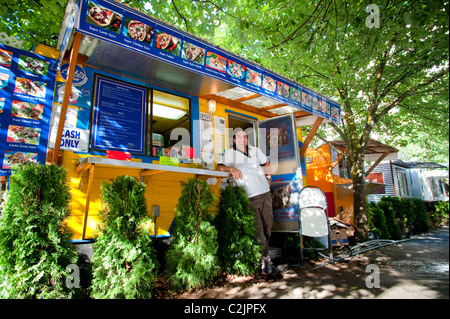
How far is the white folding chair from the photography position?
16.9 ft

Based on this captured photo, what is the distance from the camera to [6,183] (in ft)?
10.2

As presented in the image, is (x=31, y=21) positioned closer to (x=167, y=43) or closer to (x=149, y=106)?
(x=149, y=106)

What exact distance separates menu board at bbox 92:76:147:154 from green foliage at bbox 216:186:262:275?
71.1 inches

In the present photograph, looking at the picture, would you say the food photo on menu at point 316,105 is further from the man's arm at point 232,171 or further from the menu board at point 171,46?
the man's arm at point 232,171

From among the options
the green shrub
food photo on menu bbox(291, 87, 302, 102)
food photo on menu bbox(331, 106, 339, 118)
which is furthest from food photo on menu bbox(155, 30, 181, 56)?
the green shrub

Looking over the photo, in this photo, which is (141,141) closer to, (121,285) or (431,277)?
(121,285)

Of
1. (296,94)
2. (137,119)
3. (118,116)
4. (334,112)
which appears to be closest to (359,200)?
(334,112)

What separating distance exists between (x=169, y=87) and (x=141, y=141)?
1.27 m

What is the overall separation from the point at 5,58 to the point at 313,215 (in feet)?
19.3

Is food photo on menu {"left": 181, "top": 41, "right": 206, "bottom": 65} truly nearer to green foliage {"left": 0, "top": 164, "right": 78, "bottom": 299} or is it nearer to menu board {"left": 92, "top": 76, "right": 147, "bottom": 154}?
menu board {"left": 92, "top": 76, "right": 147, "bottom": 154}

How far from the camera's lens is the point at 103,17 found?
2.78 metres

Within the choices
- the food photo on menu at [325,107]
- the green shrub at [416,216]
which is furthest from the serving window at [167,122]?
the green shrub at [416,216]

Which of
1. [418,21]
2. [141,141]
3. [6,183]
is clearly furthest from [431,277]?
[6,183]

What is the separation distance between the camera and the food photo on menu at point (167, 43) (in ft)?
10.7
